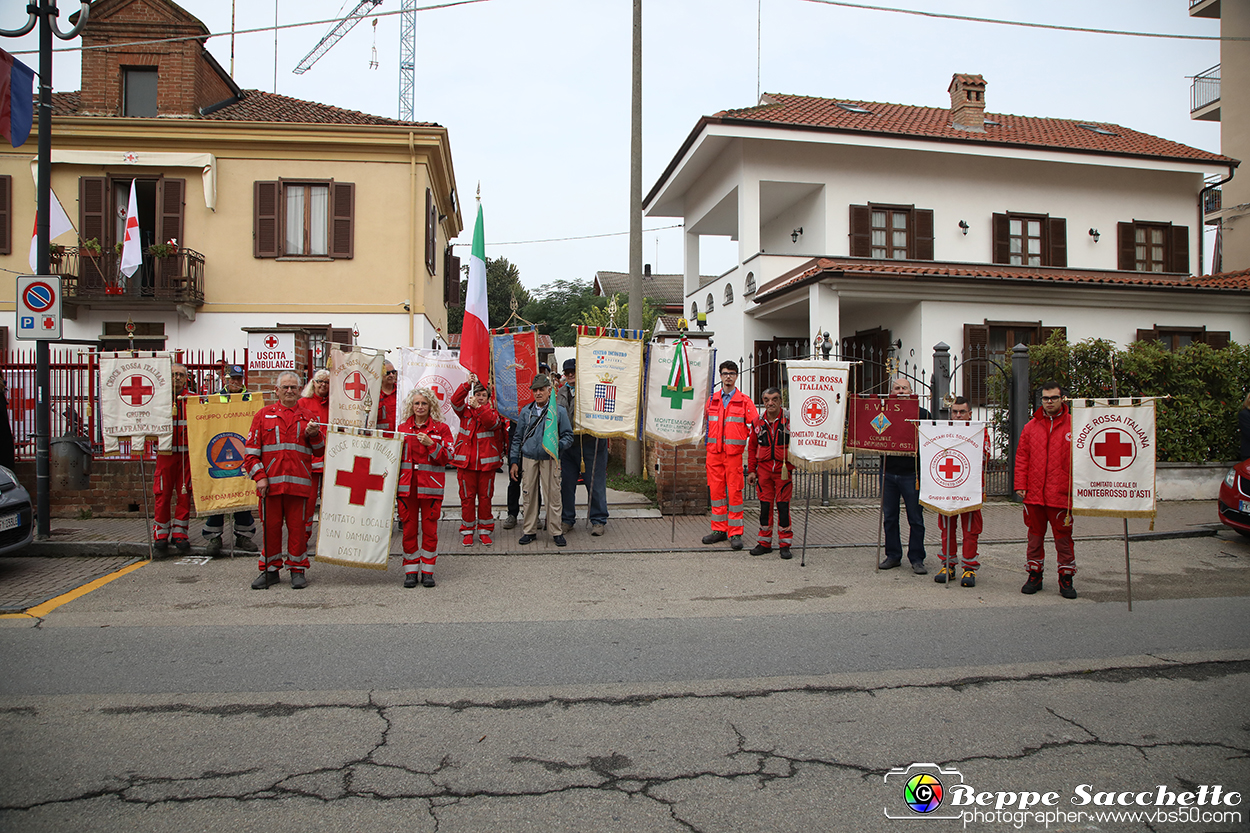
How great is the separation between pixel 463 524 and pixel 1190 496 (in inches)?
463

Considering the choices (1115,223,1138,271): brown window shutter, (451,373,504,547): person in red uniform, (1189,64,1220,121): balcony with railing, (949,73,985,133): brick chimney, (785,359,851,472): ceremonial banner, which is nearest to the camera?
(785,359,851,472): ceremonial banner

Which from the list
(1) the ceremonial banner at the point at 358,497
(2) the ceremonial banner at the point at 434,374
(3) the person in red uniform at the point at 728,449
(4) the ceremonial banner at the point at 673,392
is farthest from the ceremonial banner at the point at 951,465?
(2) the ceremonial banner at the point at 434,374

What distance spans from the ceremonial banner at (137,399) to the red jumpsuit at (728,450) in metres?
6.01

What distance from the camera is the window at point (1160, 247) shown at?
812 inches

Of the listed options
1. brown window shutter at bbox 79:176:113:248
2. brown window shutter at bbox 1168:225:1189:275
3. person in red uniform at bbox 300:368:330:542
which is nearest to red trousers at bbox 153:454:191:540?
person in red uniform at bbox 300:368:330:542

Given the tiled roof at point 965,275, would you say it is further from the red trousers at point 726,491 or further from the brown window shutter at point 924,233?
the red trousers at point 726,491

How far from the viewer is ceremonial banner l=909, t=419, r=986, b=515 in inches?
291

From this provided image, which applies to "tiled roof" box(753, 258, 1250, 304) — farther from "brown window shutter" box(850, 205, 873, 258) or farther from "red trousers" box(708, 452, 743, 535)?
"red trousers" box(708, 452, 743, 535)

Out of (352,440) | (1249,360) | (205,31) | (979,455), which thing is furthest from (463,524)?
(205,31)

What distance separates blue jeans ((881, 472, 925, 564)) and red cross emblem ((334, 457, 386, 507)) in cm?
517

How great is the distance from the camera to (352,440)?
707 cm

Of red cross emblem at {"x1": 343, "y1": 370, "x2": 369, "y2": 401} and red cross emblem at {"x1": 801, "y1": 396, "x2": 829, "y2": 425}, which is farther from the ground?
red cross emblem at {"x1": 343, "y1": 370, "x2": 369, "y2": 401}

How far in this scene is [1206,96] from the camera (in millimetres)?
27031

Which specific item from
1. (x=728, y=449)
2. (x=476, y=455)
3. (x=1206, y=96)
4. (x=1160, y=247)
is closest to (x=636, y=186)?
(x=728, y=449)
